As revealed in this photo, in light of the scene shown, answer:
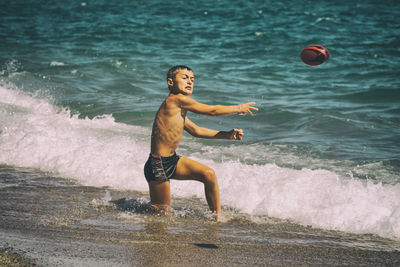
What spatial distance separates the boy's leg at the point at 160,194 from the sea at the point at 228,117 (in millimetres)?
227

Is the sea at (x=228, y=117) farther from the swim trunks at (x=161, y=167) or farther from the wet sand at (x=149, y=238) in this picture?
the swim trunks at (x=161, y=167)

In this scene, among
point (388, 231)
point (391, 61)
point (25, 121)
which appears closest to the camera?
point (388, 231)

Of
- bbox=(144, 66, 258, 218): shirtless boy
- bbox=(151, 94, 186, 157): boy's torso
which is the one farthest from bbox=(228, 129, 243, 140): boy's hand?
bbox=(151, 94, 186, 157): boy's torso

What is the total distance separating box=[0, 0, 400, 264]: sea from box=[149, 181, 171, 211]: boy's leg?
227 millimetres

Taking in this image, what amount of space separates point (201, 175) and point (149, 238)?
3.09ft

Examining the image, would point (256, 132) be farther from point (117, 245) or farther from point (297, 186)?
point (117, 245)

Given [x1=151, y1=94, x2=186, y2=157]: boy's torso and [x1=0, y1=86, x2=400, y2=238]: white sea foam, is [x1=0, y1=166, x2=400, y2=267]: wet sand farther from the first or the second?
[x1=151, y1=94, x2=186, y2=157]: boy's torso

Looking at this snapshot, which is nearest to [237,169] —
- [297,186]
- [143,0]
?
[297,186]

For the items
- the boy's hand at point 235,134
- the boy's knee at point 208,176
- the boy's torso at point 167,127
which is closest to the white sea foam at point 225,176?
the boy's knee at point 208,176

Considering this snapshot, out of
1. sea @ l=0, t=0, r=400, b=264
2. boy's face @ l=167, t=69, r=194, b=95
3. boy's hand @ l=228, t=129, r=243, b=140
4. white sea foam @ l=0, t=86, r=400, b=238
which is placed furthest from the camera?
sea @ l=0, t=0, r=400, b=264

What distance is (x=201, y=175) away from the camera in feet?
16.9

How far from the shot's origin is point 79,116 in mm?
11211

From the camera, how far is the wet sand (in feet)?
13.0

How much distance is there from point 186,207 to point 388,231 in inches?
80.7
